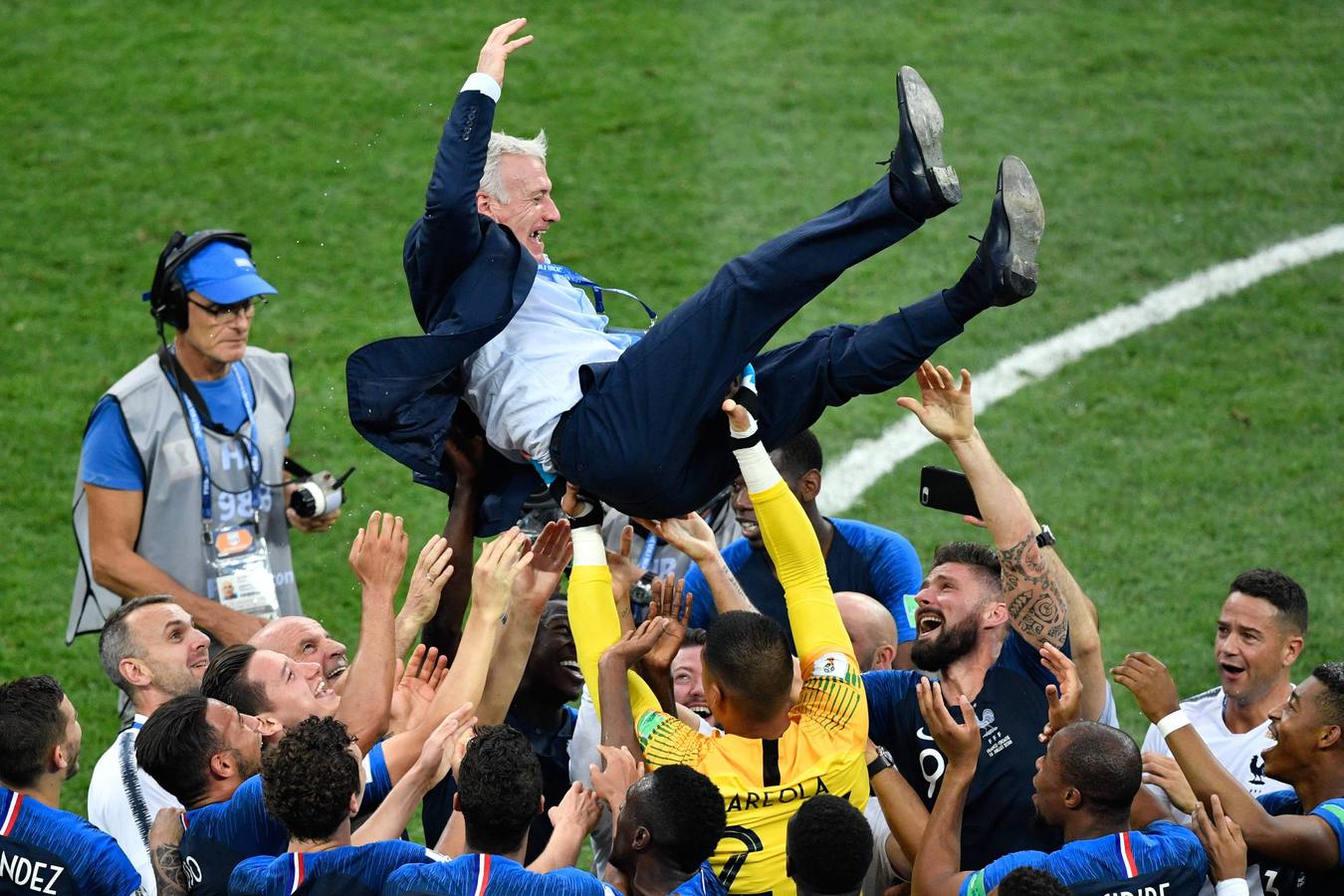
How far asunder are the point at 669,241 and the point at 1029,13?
158 inches

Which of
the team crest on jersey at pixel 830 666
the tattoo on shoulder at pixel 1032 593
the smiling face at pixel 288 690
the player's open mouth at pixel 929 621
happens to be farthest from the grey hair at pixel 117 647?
the tattoo on shoulder at pixel 1032 593

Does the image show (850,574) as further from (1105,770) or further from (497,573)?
(1105,770)

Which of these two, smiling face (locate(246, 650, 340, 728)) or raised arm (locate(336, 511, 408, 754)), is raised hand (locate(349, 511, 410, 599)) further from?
smiling face (locate(246, 650, 340, 728))

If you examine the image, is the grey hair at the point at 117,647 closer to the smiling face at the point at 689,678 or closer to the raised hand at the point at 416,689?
the raised hand at the point at 416,689

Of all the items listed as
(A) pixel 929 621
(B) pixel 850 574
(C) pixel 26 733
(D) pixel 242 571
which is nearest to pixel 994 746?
(A) pixel 929 621

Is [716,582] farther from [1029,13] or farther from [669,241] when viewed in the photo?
[1029,13]

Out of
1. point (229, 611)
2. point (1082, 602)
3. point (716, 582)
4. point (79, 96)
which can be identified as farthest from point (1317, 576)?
point (79, 96)

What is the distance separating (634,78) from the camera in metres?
12.5

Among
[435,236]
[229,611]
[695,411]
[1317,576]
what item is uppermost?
[435,236]

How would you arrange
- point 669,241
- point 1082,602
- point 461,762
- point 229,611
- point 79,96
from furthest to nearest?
point 79,96 → point 669,241 → point 229,611 → point 1082,602 → point 461,762

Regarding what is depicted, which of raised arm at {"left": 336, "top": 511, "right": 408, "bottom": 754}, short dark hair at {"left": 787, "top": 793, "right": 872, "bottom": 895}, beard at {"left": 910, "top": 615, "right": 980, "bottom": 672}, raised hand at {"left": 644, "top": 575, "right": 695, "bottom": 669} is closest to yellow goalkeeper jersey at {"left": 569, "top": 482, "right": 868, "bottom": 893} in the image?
raised hand at {"left": 644, "top": 575, "right": 695, "bottom": 669}

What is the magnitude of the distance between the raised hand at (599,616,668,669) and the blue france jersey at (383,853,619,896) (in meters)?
0.83

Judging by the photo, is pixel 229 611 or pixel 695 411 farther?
pixel 229 611

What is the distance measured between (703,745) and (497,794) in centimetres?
77
